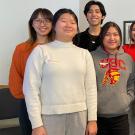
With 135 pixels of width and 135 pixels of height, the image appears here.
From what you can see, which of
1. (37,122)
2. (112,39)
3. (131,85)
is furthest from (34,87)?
(131,85)

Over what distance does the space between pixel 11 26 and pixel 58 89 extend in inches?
58.2

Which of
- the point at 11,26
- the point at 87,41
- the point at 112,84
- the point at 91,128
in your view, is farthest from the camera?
the point at 11,26

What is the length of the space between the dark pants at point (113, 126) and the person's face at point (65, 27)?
0.69 m

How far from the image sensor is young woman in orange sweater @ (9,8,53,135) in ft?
7.06

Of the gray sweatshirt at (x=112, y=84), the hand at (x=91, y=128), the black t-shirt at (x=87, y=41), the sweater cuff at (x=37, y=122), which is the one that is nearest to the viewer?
the sweater cuff at (x=37, y=122)

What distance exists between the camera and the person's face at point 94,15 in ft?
8.14

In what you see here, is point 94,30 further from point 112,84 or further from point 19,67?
point 19,67

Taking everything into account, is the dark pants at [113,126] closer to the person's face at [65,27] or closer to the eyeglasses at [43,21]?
the person's face at [65,27]

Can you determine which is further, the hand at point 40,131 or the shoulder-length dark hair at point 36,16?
the shoulder-length dark hair at point 36,16

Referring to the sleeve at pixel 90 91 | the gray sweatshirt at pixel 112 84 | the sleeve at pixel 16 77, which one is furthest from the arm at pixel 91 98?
the sleeve at pixel 16 77

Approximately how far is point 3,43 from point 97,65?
1286mm

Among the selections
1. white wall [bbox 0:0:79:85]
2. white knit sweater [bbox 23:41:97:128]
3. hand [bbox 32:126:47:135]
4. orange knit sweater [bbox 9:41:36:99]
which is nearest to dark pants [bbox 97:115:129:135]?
white knit sweater [bbox 23:41:97:128]

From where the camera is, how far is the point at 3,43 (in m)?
2.96

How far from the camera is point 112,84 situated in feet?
6.69
